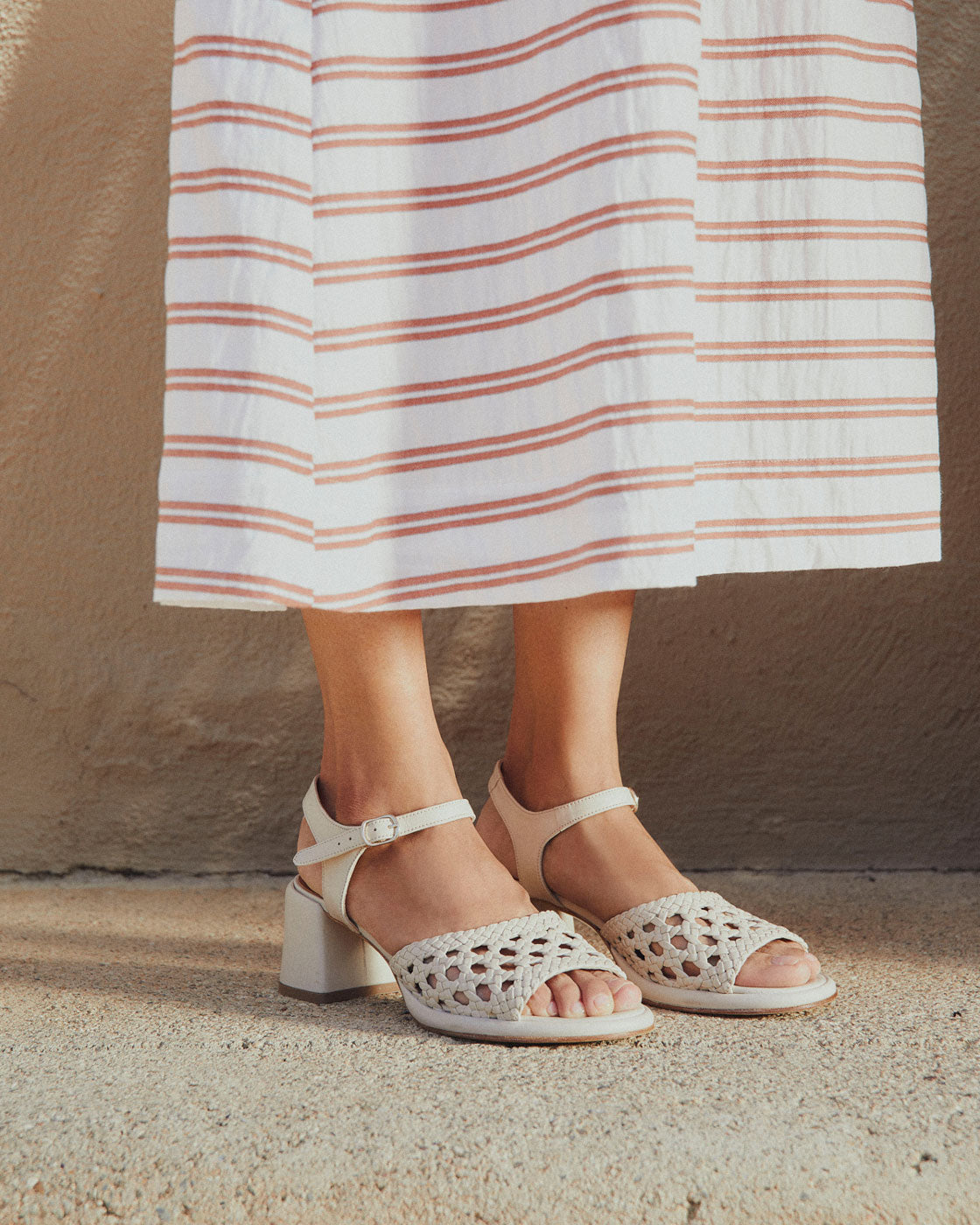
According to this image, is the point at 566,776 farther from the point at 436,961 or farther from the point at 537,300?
the point at 537,300

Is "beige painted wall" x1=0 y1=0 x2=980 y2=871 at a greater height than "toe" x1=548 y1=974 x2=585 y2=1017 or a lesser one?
greater

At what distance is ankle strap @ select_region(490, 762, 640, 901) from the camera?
0.77 meters

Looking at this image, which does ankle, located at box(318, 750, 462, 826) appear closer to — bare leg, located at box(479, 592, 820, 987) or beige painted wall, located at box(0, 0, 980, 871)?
bare leg, located at box(479, 592, 820, 987)

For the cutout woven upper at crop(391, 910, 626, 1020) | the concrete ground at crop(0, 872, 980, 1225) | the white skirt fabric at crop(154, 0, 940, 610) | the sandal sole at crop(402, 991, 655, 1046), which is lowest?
the concrete ground at crop(0, 872, 980, 1225)

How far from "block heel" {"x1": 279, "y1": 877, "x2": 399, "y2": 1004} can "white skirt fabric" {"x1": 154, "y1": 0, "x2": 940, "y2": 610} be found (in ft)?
0.73

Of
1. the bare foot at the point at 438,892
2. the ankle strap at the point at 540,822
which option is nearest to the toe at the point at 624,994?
the bare foot at the point at 438,892

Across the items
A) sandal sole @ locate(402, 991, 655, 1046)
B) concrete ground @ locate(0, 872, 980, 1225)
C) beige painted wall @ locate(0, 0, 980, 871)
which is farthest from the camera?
beige painted wall @ locate(0, 0, 980, 871)

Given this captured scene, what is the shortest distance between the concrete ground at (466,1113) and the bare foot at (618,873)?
4 cm

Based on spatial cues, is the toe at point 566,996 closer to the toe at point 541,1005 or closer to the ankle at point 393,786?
the toe at point 541,1005

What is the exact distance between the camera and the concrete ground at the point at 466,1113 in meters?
0.49

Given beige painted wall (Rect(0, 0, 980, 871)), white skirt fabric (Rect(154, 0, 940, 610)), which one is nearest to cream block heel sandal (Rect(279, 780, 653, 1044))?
white skirt fabric (Rect(154, 0, 940, 610))

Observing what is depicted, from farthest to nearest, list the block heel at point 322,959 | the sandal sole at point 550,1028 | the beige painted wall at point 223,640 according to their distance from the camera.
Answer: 1. the beige painted wall at point 223,640
2. the block heel at point 322,959
3. the sandal sole at point 550,1028

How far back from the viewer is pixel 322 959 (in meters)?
0.73

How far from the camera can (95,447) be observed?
43.5 inches
